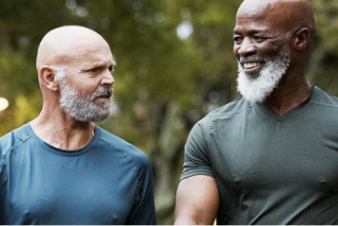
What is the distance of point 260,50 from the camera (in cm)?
390

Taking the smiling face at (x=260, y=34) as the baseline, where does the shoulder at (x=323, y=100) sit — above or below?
below

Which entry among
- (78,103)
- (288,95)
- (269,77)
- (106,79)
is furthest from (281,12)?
(78,103)

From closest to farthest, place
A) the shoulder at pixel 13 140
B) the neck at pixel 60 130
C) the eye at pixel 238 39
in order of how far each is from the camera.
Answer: the shoulder at pixel 13 140
the neck at pixel 60 130
the eye at pixel 238 39

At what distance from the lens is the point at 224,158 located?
394 centimetres

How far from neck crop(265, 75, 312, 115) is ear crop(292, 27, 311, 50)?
0.68 ft

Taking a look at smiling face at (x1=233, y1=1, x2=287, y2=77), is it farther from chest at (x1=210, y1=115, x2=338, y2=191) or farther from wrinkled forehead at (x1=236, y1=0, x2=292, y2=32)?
chest at (x1=210, y1=115, x2=338, y2=191)

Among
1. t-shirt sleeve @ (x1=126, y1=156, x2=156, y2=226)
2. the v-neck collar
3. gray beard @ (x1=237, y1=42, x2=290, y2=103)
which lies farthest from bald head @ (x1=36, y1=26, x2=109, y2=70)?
the v-neck collar

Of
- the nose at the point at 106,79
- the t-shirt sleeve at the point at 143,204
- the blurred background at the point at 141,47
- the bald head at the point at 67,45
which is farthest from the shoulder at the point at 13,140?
the blurred background at the point at 141,47

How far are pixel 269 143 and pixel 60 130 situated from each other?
4.43 ft

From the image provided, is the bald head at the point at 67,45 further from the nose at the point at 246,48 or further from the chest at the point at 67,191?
the nose at the point at 246,48

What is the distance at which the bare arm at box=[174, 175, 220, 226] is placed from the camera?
12.8 feet

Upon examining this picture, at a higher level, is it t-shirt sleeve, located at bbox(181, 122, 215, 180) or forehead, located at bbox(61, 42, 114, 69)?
forehead, located at bbox(61, 42, 114, 69)

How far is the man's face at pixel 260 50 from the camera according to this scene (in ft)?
12.8

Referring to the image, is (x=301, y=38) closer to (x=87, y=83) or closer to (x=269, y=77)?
(x=269, y=77)
